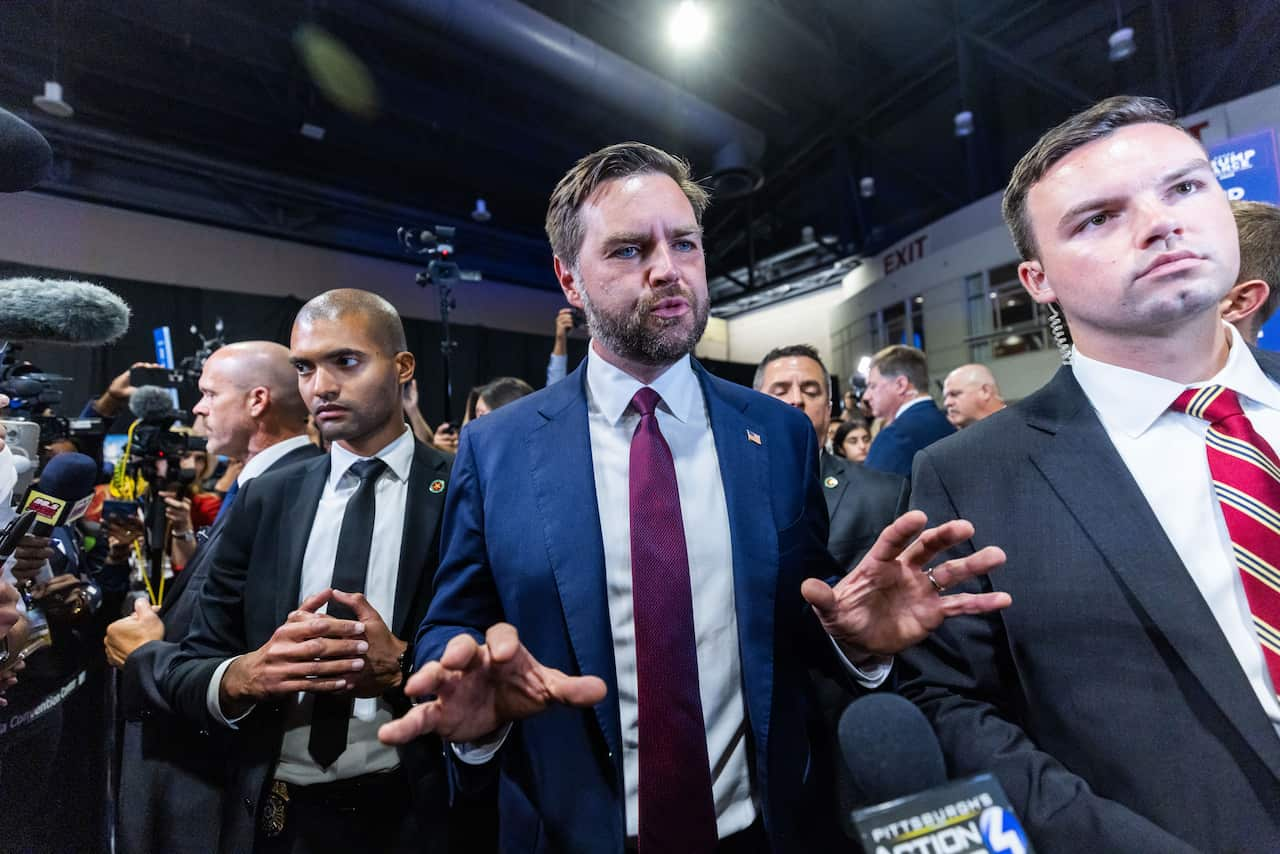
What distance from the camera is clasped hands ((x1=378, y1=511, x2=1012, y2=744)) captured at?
0.88 metres

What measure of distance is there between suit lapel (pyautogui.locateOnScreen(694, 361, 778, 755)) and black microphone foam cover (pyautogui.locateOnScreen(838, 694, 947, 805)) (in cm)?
47

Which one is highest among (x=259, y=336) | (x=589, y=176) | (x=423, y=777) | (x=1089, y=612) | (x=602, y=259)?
(x=259, y=336)

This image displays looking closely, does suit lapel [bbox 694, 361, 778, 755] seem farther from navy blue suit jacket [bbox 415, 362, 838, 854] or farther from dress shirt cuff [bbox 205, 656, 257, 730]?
dress shirt cuff [bbox 205, 656, 257, 730]

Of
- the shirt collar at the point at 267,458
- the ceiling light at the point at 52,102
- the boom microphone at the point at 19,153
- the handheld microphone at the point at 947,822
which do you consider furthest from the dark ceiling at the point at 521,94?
the handheld microphone at the point at 947,822

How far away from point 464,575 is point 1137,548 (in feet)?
3.74

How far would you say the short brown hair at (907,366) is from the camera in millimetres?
3922

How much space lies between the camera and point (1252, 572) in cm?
94

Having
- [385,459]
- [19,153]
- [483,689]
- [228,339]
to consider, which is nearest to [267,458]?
[385,459]

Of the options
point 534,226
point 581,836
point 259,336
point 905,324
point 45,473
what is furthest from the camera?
point 534,226

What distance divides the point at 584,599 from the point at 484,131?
8431mm

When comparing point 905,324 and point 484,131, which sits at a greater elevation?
point 484,131

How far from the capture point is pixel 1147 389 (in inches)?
43.4

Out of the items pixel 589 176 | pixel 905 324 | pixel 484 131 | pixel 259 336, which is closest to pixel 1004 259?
pixel 905 324

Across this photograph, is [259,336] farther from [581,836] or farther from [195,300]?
[581,836]
